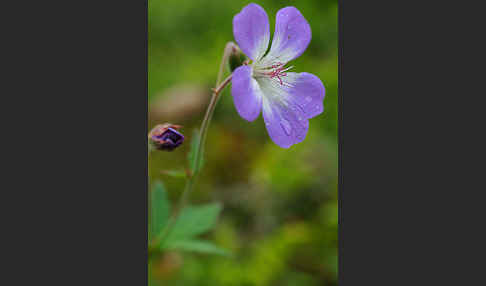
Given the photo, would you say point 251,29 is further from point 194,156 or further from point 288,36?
point 194,156

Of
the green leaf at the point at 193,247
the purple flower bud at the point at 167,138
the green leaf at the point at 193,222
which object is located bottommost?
the green leaf at the point at 193,247

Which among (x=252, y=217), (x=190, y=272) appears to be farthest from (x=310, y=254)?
(x=190, y=272)

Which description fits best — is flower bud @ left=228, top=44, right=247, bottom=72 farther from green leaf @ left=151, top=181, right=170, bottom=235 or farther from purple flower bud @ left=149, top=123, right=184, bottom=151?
green leaf @ left=151, top=181, right=170, bottom=235

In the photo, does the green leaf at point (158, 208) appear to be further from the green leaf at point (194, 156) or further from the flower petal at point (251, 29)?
the flower petal at point (251, 29)

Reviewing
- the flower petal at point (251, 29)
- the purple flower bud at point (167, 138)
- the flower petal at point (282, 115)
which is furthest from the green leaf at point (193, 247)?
the flower petal at point (251, 29)

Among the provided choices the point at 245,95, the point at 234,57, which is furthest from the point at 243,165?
the point at 245,95
